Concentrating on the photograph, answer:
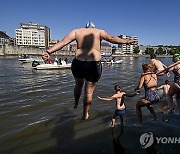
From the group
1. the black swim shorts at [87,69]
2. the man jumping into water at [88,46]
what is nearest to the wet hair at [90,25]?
the man jumping into water at [88,46]

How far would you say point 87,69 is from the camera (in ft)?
14.8

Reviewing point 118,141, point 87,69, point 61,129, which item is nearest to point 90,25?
point 87,69

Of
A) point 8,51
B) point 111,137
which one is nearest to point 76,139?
point 111,137

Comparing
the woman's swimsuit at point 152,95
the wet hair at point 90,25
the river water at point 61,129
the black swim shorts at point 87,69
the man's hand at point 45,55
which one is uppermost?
the wet hair at point 90,25

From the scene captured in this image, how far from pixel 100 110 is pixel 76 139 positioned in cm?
391

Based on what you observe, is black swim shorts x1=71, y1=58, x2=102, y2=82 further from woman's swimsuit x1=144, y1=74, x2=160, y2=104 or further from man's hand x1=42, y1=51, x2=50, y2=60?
woman's swimsuit x1=144, y1=74, x2=160, y2=104

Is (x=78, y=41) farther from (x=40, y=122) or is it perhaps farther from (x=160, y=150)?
(x=40, y=122)

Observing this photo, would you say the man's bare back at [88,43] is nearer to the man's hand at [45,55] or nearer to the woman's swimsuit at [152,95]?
the man's hand at [45,55]

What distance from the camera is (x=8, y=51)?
128m

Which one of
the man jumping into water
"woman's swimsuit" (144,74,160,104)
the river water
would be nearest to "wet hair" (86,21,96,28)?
the man jumping into water

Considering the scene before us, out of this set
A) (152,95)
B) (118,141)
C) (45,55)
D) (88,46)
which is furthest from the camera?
(152,95)

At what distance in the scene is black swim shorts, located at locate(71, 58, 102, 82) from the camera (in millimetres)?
4488

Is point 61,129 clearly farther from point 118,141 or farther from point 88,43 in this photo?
point 88,43

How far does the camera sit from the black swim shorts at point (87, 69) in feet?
14.7
